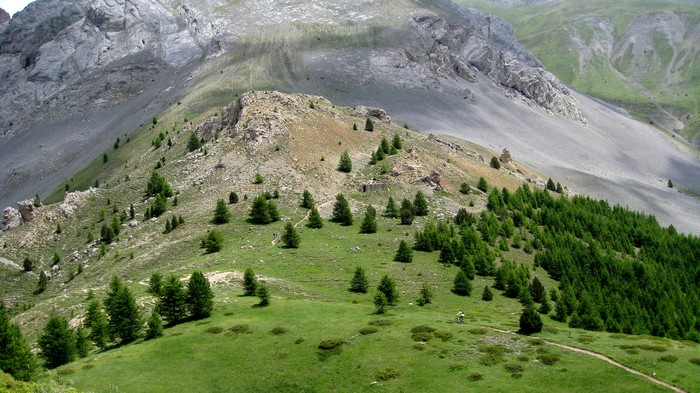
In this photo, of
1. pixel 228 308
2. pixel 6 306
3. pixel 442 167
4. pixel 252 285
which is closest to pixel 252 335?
pixel 228 308

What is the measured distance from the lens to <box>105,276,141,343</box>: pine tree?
200 feet

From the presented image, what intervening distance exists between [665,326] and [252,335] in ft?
221

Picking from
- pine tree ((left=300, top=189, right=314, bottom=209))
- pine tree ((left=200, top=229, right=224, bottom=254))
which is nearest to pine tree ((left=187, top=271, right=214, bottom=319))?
pine tree ((left=200, top=229, right=224, bottom=254))

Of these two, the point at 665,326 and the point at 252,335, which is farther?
the point at 665,326

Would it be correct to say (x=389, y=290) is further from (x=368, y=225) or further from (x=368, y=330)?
(x=368, y=225)

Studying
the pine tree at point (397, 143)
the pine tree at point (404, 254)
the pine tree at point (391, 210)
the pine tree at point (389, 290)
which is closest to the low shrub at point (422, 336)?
the pine tree at point (389, 290)

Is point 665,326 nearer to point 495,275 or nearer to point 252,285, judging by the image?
point 495,275

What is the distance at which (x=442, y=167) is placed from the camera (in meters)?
136

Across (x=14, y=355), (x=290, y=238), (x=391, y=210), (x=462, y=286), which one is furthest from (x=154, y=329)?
(x=391, y=210)

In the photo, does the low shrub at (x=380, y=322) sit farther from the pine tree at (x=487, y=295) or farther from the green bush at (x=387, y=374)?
the pine tree at (x=487, y=295)

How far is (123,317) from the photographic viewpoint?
61.6 meters

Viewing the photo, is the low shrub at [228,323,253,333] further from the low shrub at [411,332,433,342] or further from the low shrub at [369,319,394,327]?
the low shrub at [411,332,433,342]

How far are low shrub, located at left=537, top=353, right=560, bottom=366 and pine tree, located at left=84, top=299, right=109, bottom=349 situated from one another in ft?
139

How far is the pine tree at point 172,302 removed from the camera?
64750mm
